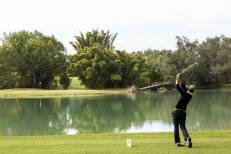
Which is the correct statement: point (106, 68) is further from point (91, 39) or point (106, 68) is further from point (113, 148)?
point (113, 148)

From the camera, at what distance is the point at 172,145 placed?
12.1 metres

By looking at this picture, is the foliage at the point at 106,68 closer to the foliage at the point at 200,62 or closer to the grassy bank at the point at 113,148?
the foliage at the point at 200,62

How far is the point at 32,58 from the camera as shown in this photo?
80.5 m

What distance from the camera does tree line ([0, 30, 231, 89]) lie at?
263 ft

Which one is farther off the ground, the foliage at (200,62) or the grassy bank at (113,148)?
the foliage at (200,62)

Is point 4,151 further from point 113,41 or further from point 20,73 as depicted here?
point 113,41

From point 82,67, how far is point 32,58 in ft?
28.6

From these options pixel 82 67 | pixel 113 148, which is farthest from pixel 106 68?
pixel 113 148

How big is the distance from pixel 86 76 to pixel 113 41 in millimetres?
22965

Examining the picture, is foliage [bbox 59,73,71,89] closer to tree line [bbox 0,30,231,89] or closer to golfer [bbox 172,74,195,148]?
tree line [bbox 0,30,231,89]

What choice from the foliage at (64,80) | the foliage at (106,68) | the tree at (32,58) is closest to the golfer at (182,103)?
the foliage at (106,68)

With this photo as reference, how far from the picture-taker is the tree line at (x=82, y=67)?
80.1 m

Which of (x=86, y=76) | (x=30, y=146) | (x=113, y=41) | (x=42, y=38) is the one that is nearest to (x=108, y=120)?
(x=30, y=146)

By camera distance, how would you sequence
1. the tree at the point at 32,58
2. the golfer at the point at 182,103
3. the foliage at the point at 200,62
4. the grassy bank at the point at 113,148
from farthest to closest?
the foliage at the point at 200,62
the tree at the point at 32,58
the golfer at the point at 182,103
the grassy bank at the point at 113,148
